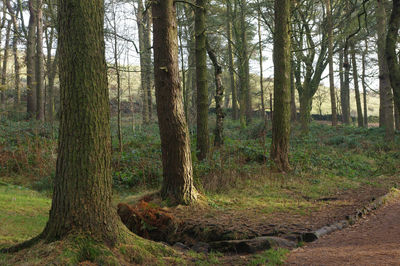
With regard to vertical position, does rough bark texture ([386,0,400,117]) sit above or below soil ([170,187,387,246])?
above

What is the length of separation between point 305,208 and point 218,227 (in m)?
2.26

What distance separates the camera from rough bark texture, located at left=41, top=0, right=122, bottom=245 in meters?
4.11

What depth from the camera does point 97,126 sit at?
13.9 feet

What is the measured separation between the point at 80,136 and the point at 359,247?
416 centimetres

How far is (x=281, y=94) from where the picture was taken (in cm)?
1052

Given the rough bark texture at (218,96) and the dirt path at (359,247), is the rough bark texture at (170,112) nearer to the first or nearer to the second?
Answer: the dirt path at (359,247)

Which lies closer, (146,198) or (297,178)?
(146,198)

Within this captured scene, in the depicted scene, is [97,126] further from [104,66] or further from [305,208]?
[305,208]

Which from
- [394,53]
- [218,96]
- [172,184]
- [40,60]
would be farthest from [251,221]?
[40,60]

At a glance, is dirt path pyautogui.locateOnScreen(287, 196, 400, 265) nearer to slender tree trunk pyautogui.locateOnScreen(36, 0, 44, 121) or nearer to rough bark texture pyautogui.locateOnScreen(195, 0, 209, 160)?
rough bark texture pyautogui.locateOnScreen(195, 0, 209, 160)

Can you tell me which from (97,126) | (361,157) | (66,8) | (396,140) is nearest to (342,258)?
(97,126)

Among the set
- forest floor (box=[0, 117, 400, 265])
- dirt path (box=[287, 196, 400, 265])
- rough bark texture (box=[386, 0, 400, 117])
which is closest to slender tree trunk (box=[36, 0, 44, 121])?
forest floor (box=[0, 117, 400, 265])

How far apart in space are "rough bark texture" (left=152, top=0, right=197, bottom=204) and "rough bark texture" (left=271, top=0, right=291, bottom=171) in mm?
4184

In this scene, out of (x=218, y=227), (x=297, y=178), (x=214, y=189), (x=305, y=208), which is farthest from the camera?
(x=297, y=178)
